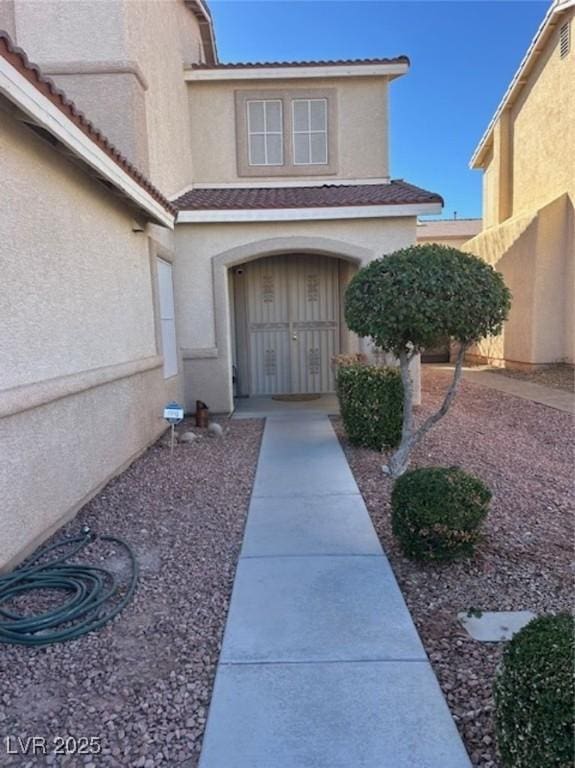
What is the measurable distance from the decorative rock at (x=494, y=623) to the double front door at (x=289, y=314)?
8.67 meters

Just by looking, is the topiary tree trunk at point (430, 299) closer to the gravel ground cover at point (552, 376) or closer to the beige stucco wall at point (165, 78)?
the beige stucco wall at point (165, 78)

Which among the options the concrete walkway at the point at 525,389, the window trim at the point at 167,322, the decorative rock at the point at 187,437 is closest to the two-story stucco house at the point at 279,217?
the window trim at the point at 167,322

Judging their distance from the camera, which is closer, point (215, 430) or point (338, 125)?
point (215, 430)

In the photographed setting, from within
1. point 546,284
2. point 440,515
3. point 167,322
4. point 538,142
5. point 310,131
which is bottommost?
point 440,515

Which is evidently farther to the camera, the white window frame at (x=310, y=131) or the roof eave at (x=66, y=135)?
the white window frame at (x=310, y=131)

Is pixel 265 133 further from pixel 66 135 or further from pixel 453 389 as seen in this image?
pixel 453 389

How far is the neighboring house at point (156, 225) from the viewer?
170 inches

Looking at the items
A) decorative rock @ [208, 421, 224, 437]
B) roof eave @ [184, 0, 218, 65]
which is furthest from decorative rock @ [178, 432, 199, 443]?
roof eave @ [184, 0, 218, 65]

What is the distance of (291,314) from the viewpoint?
11531 millimetres

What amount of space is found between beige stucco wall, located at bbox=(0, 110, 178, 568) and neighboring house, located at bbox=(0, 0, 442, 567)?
2 cm

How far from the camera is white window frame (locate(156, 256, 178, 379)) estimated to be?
28.1ft

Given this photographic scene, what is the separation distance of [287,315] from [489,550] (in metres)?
8.13

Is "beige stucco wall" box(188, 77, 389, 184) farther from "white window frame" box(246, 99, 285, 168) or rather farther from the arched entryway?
the arched entryway

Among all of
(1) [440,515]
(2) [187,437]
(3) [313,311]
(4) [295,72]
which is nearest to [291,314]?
(3) [313,311]
